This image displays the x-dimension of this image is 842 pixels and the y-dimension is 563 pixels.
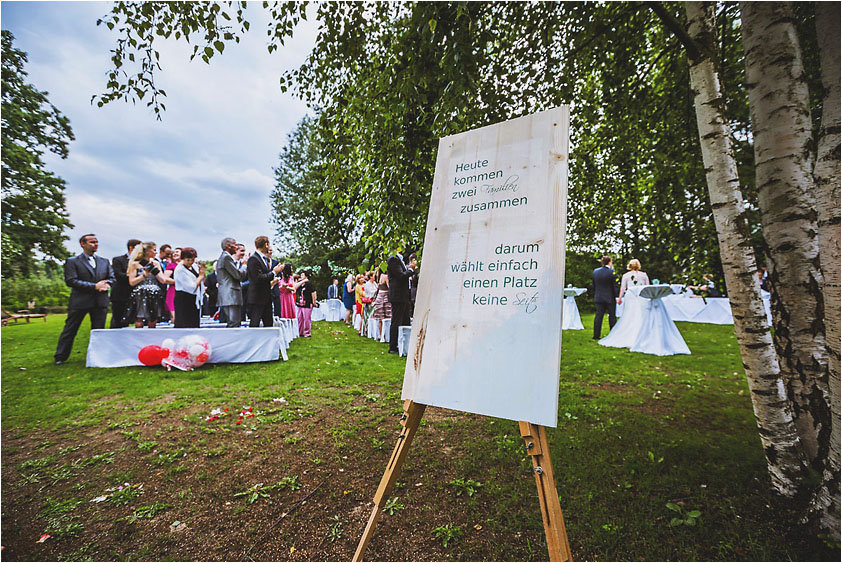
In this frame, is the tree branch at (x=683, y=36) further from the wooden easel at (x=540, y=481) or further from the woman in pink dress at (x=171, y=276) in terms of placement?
the woman in pink dress at (x=171, y=276)

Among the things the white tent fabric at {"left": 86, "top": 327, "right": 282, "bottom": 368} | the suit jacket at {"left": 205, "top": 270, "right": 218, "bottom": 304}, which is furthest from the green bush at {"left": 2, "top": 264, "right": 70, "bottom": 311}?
the white tent fabric at {"left": 86, "top": 327, "right": 282, "bottom": 368}

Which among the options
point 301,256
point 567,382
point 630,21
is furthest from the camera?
point 301,256

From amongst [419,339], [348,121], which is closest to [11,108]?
[348,121]

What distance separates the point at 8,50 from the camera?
377 inches

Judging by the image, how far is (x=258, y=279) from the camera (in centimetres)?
666

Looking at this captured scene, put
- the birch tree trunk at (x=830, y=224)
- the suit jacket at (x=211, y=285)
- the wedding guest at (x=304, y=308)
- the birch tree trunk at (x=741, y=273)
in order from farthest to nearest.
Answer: the wedding guest at (x=304, y=308) < the suit jacket at (x=211, y=285) < the birch tree trunk at (x=741, y=273) < the birch tree trunk at (x=830, y=224)

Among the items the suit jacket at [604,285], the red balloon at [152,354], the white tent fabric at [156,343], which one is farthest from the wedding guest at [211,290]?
the suit jacket at [604,285]

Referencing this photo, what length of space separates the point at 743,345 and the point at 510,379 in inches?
69.2

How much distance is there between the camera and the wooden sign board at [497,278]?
150 centimetres

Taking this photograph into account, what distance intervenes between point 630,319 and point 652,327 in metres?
0.69

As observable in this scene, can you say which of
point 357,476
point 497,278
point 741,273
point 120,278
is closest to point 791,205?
point 741,273

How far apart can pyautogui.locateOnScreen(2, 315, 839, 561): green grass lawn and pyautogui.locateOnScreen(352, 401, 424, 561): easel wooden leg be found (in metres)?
0.40

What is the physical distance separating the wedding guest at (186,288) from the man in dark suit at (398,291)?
3411 mm

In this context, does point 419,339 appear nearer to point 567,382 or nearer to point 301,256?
point 567,382
